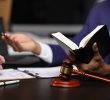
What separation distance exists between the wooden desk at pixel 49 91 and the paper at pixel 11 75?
0.04m

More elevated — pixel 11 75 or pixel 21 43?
pixel 21 43

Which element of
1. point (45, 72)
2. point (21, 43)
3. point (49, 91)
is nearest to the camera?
point (49, 91)

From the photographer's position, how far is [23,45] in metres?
1.61

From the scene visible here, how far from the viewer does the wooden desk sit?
1076mm

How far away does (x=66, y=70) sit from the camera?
1.21 metres

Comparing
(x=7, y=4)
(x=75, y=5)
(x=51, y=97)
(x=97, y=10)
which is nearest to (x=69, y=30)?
(x=75, y=5)

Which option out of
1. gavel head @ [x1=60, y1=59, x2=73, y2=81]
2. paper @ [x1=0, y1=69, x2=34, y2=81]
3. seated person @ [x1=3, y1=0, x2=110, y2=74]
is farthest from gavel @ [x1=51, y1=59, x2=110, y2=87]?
seated person @ [x1=3, y1=0, x2=110, y2=74]

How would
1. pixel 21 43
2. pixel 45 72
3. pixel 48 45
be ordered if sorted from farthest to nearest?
1. pixel 48 45
2. pixel 21 43
3. pixel 45 72

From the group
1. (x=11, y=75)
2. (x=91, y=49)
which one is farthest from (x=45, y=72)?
(x=91, y=49)

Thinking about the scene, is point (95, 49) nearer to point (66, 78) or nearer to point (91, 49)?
point (91, 49)

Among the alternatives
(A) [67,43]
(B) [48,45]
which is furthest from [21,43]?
(A) [67,43]

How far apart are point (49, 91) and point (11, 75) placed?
0.69 ft

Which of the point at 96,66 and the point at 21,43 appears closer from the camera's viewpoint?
the point at 96,66

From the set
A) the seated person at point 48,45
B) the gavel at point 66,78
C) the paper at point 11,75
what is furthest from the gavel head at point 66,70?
the seated person at point 48,45
